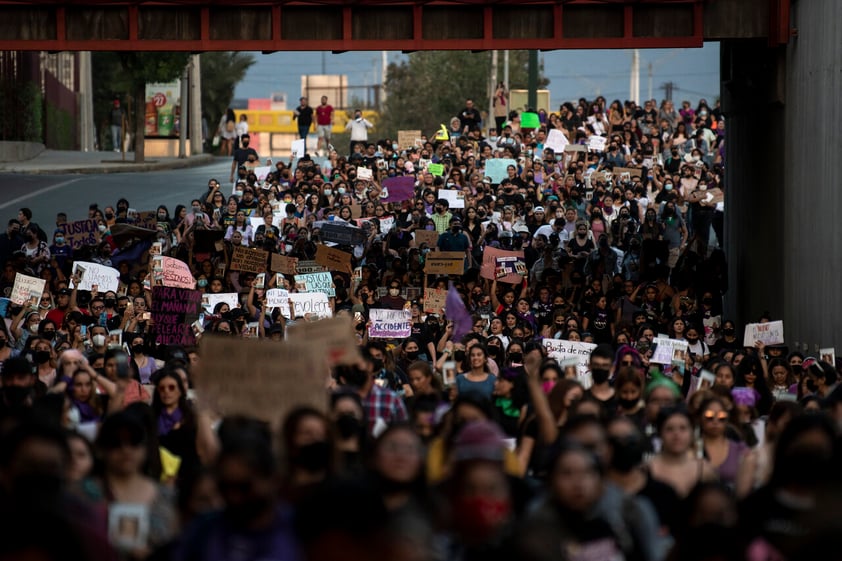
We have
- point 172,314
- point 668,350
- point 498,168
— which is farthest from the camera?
point 498,168

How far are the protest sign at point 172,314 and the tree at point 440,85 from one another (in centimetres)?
5547

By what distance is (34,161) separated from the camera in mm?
52000

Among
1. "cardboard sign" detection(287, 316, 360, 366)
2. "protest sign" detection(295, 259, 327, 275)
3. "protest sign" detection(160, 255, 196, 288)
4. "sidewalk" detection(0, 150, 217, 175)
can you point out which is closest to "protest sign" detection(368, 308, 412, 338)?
"protest sign" detection(160, 255, 196, 288)

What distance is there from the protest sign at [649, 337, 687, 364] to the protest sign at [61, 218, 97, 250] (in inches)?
425

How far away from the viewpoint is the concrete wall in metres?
21.2

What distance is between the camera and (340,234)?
24781 mm

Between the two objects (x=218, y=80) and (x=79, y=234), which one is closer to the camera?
(x=79, y=234)

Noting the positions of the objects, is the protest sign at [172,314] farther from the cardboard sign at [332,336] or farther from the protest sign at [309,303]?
the cardboard sign at [332,336]

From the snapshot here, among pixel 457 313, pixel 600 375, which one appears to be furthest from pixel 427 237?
pixel 600 375

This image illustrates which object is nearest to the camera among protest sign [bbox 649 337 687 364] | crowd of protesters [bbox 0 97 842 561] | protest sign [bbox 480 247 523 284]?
crowd of protesters [bbox 0 97 842 561]

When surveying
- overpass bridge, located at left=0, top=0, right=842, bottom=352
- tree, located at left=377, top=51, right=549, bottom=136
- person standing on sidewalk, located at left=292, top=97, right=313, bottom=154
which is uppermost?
tree, located at left=377, top=51, right=549, bottom=136

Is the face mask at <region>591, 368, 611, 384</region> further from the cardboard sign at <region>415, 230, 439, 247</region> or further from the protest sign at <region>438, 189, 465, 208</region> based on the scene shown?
the protest sign at <region>438, 189, 465, 208</region>

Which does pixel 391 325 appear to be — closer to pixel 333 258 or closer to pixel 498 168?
pixel 333 258

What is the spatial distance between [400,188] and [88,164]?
23.8 m
